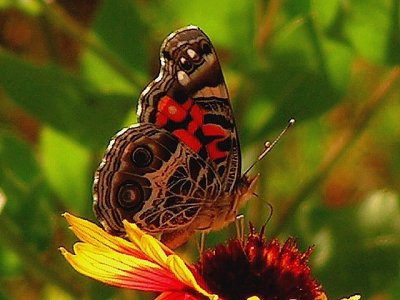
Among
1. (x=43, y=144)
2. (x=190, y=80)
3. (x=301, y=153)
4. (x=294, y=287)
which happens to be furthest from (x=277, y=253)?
(x=301, y=153)

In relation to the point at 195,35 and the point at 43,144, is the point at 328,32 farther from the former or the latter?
the point at 43,144

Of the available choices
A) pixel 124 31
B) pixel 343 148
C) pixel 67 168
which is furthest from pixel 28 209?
pixel 343 148

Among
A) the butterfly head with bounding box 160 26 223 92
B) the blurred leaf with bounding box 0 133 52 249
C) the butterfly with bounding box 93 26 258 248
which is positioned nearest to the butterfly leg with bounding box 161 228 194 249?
the butterfly with bounding box 93 26 258 248

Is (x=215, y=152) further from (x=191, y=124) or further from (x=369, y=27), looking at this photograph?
(x=369, y=27)

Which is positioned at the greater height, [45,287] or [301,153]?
[301,153]

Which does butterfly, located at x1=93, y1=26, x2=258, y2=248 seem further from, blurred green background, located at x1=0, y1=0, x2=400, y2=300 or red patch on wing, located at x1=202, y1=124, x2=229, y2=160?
blurred green background, located at x1=0, y1=0, x2=400, y2=300
